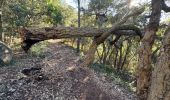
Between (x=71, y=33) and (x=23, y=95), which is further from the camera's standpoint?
(x=23, y=95)

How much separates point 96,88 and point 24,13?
12.2 m

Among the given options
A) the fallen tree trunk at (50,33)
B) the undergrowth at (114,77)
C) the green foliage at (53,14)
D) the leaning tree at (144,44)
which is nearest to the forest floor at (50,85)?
the undergrowth at (114,77)

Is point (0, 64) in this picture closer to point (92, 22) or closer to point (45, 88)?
point (45, 88)

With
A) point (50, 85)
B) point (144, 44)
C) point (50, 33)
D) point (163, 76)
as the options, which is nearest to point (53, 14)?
point (50, 85)

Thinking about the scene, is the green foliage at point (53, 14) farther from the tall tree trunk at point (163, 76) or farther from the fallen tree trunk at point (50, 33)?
the tall tree trunk at point (163, 76)

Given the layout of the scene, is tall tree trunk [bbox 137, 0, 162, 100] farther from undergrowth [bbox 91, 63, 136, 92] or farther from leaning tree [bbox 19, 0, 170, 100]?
undergrowth [bbox 91, 63, 136, 92]

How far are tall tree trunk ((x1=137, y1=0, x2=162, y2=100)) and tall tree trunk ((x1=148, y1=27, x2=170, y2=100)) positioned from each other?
164 cm

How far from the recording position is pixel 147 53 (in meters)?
6.23

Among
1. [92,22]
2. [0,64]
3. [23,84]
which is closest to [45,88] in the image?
[23,84]

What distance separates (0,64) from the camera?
19938 millimetres

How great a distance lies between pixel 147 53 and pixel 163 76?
1916 millimetres

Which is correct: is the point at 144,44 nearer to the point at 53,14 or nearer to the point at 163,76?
the point at 163,76

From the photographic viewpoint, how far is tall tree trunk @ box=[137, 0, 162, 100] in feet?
20.1

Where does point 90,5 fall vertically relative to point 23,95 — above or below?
above
